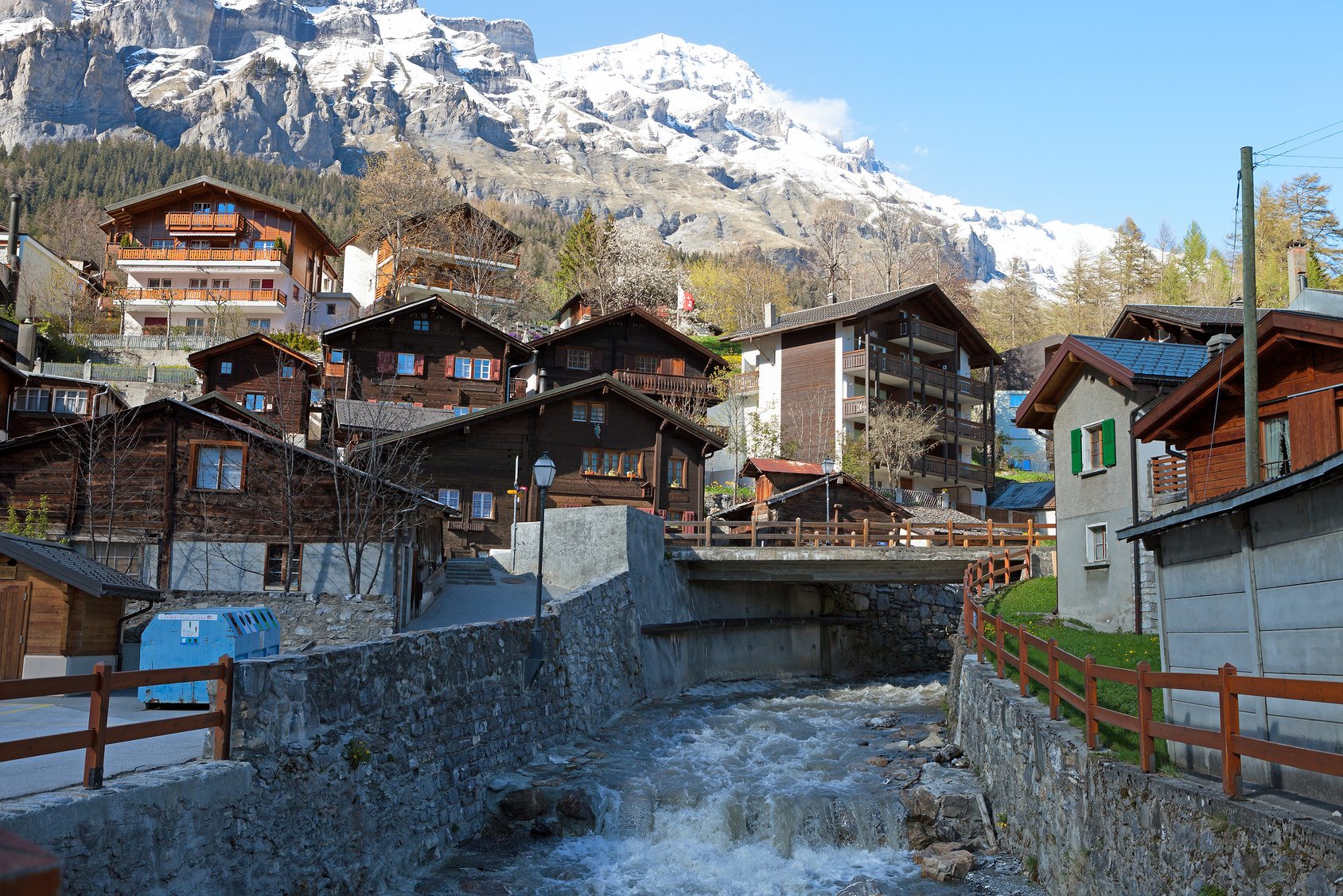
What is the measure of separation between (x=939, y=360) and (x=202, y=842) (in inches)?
2266

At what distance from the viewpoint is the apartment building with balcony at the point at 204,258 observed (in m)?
71.2

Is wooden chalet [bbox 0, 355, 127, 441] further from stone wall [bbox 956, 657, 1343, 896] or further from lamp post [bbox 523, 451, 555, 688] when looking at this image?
stone wall [bbox 956, 657, 1343, 896]

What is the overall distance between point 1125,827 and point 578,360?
154ft

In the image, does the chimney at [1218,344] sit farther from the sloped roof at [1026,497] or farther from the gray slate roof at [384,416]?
the sloped roof at [1026,497]

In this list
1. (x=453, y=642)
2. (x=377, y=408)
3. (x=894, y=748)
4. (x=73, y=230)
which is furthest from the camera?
(x=73, y=230)

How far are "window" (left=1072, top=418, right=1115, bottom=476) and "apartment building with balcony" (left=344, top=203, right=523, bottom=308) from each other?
163ft

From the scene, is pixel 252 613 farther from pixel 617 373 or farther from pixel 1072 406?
pixel 617 373

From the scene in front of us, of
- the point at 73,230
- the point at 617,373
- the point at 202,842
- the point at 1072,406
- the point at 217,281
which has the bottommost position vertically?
the point at 202,842

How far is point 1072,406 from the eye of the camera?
30.9 meters

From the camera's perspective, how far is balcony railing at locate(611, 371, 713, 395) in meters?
56.5

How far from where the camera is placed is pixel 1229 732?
9.62m

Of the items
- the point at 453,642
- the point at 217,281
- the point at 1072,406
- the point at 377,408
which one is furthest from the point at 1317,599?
the point at 217,281

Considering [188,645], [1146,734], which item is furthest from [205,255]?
[1146,734]

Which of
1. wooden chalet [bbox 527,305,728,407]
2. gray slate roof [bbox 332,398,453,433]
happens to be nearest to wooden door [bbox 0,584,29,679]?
gray slate roof [bbox 332,398,453,433]
